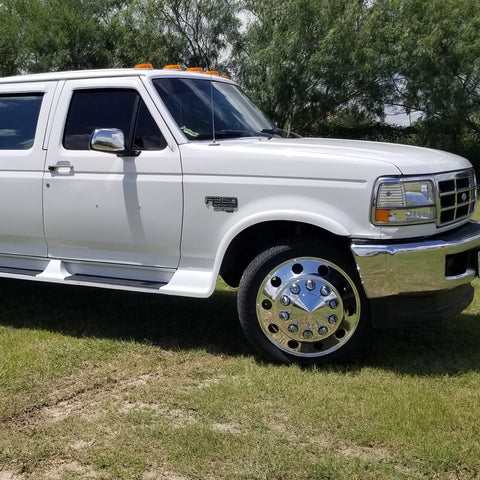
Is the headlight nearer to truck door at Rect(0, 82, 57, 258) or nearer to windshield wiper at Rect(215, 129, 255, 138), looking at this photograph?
windshield wiper at Rect(215, 129, 255, 138)

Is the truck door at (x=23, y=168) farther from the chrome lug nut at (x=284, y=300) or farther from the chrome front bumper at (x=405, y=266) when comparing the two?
the chrome front bumper at (x=405, y=266)

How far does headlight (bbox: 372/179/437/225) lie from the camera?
154 inches

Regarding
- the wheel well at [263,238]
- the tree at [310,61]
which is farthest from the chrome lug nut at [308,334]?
the tree at [310,61]

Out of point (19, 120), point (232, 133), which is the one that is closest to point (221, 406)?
point (232, 133)

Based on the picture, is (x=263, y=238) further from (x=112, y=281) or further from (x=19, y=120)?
(x=19, y=120)

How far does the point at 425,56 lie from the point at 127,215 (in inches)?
646

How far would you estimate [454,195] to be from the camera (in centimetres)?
431

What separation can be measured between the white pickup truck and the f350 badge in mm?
10

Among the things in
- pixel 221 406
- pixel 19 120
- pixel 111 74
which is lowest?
pixel 221 406

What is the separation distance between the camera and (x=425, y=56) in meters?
18.8

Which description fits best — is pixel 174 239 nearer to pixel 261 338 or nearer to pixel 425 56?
pixel 261 338

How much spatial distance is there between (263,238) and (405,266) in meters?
1.12

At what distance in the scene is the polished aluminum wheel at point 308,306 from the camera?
13.8 feet

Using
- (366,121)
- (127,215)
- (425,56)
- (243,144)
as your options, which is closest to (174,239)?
(127,215)
